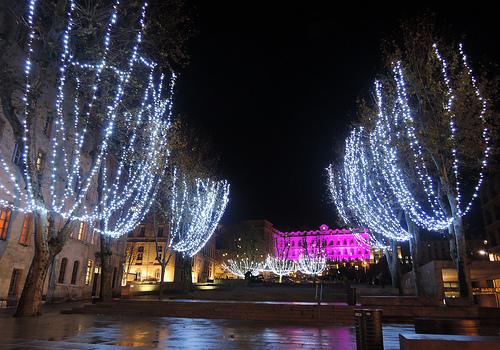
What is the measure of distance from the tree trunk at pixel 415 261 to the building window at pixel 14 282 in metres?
23.7

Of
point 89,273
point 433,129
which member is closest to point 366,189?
point 433,129

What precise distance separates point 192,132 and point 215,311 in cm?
1591

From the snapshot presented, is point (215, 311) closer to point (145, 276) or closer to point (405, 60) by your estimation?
point (405, 60)

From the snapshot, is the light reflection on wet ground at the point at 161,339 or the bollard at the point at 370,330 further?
the light reflection on wet ground at the point at 161,339

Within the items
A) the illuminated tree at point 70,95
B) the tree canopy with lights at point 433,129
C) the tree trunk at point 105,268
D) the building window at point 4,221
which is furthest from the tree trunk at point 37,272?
the tree canopy with lights at point 433,129

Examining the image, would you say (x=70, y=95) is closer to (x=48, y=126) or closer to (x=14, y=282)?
(x=48, y=126)

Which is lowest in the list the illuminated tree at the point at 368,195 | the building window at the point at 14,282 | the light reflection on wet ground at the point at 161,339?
the light reflection on wet ground at the point at 161,339

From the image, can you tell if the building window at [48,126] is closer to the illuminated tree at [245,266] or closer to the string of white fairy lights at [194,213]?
the string of white fairy lights at [194,213]

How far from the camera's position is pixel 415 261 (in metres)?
21.6

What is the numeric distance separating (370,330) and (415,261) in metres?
17.7

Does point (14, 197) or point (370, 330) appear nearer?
point (370, 330)

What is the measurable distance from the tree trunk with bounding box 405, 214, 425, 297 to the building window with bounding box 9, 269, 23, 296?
934 inches

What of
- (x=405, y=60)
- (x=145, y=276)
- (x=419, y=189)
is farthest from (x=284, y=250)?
(x=405, y=60)

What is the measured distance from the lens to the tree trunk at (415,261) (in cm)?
2092
